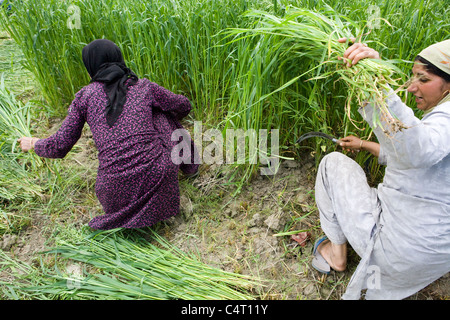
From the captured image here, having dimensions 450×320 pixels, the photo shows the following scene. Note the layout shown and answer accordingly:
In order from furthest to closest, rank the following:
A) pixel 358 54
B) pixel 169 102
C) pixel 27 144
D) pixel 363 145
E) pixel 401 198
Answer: pixel 169 102
pixel 27 144
pixel 363 145
pixel 401 198
pixel 358 54

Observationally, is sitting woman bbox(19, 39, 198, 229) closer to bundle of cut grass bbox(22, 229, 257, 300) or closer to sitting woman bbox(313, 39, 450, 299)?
bundle of cut grass bbox(22, 229, 257, 300)

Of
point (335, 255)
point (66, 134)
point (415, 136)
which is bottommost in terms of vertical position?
point (335, 255)

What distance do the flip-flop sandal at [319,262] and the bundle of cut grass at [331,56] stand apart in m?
0.70

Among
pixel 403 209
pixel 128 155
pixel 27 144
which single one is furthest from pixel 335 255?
pixel 27 144

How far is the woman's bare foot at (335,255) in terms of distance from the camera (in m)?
1.64

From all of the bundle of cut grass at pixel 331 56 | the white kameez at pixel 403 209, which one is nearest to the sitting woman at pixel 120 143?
the bundle of cut grass at pixel 331 56

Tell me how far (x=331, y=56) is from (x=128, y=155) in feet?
3.82

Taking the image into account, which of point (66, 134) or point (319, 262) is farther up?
point (66, 134)

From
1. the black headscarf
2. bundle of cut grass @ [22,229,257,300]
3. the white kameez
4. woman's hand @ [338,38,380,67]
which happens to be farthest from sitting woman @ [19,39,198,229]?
woman's hand @ [338,38,380,67]

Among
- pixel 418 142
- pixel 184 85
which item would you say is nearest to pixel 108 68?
pixel 184 85

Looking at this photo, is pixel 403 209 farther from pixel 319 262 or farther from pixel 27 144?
pixel 27 144

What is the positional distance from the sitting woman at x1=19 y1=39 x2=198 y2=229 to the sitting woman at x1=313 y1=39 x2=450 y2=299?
36.1 inches

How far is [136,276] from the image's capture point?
1715mm

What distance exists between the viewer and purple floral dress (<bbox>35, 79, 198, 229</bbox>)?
1835mm
